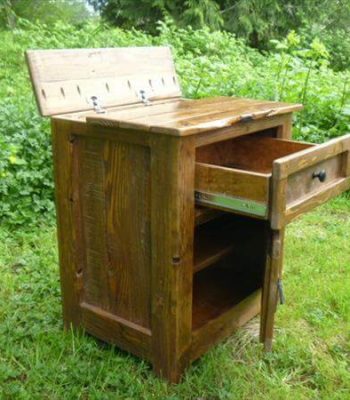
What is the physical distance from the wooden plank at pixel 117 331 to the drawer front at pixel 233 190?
66 cm

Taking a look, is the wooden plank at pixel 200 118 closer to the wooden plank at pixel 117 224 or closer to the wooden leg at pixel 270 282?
the wooden plank at pixel 117 224

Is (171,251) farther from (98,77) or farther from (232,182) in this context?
(98,77)

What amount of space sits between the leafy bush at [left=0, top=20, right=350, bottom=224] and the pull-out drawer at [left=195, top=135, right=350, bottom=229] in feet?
→ 6.40

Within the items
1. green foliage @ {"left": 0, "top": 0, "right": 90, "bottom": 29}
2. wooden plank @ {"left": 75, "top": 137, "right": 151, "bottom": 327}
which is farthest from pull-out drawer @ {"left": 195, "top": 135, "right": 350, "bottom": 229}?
green foliage @ {"left": 0, "top": 0, "right": 90, "bottom": 29}

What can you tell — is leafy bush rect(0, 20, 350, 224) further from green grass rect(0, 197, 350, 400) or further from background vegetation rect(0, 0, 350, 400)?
green grass rect(0, 197, 350, 400)

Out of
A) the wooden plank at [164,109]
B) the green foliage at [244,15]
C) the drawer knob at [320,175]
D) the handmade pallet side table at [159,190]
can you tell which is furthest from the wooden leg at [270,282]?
the green foliage at [244,15]

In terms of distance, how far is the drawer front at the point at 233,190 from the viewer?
1.85m

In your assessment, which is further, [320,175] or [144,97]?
[144,97]

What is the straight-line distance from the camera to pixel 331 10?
11.6 m

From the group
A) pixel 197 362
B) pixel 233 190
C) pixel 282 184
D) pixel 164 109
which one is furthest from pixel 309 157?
pixel 197 362

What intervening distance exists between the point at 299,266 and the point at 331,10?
32.5 feet

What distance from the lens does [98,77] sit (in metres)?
2.34

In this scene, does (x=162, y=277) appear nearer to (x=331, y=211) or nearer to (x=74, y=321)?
(x=74, y=321)

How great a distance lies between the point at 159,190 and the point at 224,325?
829mm
